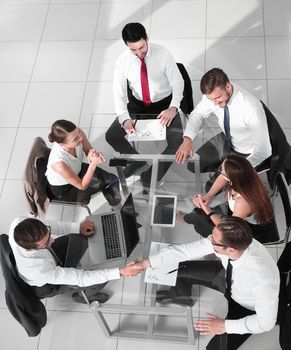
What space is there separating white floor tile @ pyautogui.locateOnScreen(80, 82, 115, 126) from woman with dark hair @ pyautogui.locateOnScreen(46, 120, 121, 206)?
1.16 meters

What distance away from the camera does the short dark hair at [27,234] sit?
2.53 metres

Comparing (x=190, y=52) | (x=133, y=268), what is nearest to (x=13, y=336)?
(x=133, y=268)

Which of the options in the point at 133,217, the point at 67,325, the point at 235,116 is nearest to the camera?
the point at 67,325

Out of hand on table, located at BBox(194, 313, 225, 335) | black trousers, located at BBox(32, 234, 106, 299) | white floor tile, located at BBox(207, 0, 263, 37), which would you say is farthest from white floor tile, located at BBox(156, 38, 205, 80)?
hand on table, located at BBox(194, 313, 225, 335)

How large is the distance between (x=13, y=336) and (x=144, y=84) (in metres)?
2.30

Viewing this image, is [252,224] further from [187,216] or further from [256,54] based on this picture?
[256,54]

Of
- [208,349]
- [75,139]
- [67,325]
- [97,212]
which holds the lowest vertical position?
[208,349]

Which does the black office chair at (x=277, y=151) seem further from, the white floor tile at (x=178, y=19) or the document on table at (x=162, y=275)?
the white floor tile at (x=178, y=19)

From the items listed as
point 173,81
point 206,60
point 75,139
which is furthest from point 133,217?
point 206,60

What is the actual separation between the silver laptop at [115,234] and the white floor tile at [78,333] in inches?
14.5

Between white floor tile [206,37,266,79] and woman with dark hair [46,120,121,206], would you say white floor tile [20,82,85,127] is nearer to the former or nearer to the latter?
woman with dark hair [46,120,121,206]

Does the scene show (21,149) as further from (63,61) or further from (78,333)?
(78,333)

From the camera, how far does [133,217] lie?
2.89 m

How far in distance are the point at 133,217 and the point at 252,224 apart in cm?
81
